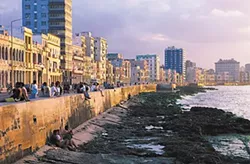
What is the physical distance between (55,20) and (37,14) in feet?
22.5

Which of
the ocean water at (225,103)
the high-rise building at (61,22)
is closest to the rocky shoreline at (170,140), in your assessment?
the ocean water at (225,103)

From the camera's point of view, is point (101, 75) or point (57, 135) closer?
point (57, 135)

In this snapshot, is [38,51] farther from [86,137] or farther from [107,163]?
[107,163]

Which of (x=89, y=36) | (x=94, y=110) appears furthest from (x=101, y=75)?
(x=94, y=110)

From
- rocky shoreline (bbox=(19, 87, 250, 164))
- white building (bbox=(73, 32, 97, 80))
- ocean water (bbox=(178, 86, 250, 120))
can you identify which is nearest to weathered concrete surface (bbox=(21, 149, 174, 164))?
rocky shoreline (bbox=(19, 87, 250, 164))

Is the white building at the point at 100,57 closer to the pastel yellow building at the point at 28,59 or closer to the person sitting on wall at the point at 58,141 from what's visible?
the pastel yellow building at the point at 28,59

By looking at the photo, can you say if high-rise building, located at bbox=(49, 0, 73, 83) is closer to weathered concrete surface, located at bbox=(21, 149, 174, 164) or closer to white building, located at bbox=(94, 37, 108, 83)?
white building, located at bbox=(94, 37, 108, 83)

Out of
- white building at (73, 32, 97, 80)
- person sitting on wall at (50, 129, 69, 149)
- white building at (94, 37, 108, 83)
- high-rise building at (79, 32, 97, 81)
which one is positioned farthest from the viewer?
white building at (94, 37, 108, 83)

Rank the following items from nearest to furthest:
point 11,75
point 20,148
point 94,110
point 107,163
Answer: point 20,148 → point 107,163 → point 94,110 → point 11,75

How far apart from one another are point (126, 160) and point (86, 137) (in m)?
7.40

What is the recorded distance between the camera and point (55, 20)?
105 metres

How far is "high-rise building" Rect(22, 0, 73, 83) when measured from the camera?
332 ft

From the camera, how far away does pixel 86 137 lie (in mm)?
26812

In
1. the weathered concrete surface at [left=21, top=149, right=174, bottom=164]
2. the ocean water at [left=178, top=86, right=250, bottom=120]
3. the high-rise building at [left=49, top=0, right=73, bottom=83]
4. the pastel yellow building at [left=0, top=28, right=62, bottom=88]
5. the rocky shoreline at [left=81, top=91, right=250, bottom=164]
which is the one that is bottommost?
the ocean water at [left=178, top=86, right=250, bottom=120]
